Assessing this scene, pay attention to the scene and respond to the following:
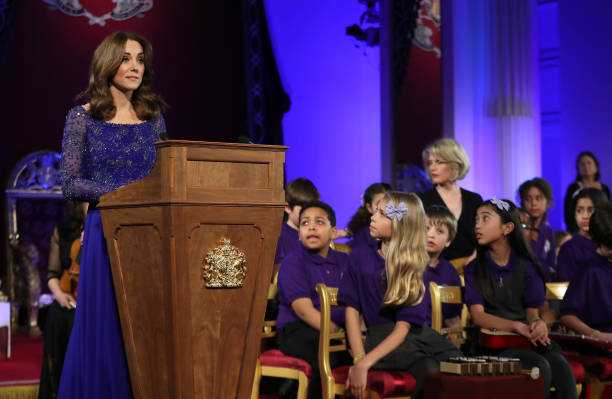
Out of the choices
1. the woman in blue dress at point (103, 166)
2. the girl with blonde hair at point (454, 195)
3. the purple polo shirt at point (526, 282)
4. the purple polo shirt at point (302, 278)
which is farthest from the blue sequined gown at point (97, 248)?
the girl with blonde hair at point (454, 195)

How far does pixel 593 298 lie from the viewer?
3725mm

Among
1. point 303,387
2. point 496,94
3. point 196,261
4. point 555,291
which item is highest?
point 496,94

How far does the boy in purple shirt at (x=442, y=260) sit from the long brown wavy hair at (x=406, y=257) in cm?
74

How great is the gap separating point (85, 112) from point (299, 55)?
5.54 m

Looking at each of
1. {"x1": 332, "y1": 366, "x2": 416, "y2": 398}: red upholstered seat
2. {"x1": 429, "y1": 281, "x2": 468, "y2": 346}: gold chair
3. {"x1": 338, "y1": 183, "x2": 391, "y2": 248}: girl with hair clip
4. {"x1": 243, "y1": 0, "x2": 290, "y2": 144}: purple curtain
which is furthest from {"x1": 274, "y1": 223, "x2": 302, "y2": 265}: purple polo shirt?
{"x1": 243, "y1": 0, "x2": 290, "y2": 144}: purple curtain

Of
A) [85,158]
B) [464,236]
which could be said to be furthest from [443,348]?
[85,158]

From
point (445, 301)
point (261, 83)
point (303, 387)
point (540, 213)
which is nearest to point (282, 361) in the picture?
point (303, 387)

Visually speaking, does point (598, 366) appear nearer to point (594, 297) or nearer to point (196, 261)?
point (594, 297)

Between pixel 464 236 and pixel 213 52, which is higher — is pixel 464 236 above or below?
below

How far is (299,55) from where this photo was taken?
7.78 m

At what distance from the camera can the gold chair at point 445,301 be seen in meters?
3.52

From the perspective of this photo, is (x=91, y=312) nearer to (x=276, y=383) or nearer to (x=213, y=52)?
(x=276, y=383)

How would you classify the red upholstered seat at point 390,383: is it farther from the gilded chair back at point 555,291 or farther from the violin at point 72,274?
the violin at point 72,274

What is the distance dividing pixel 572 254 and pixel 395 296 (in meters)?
1.75
